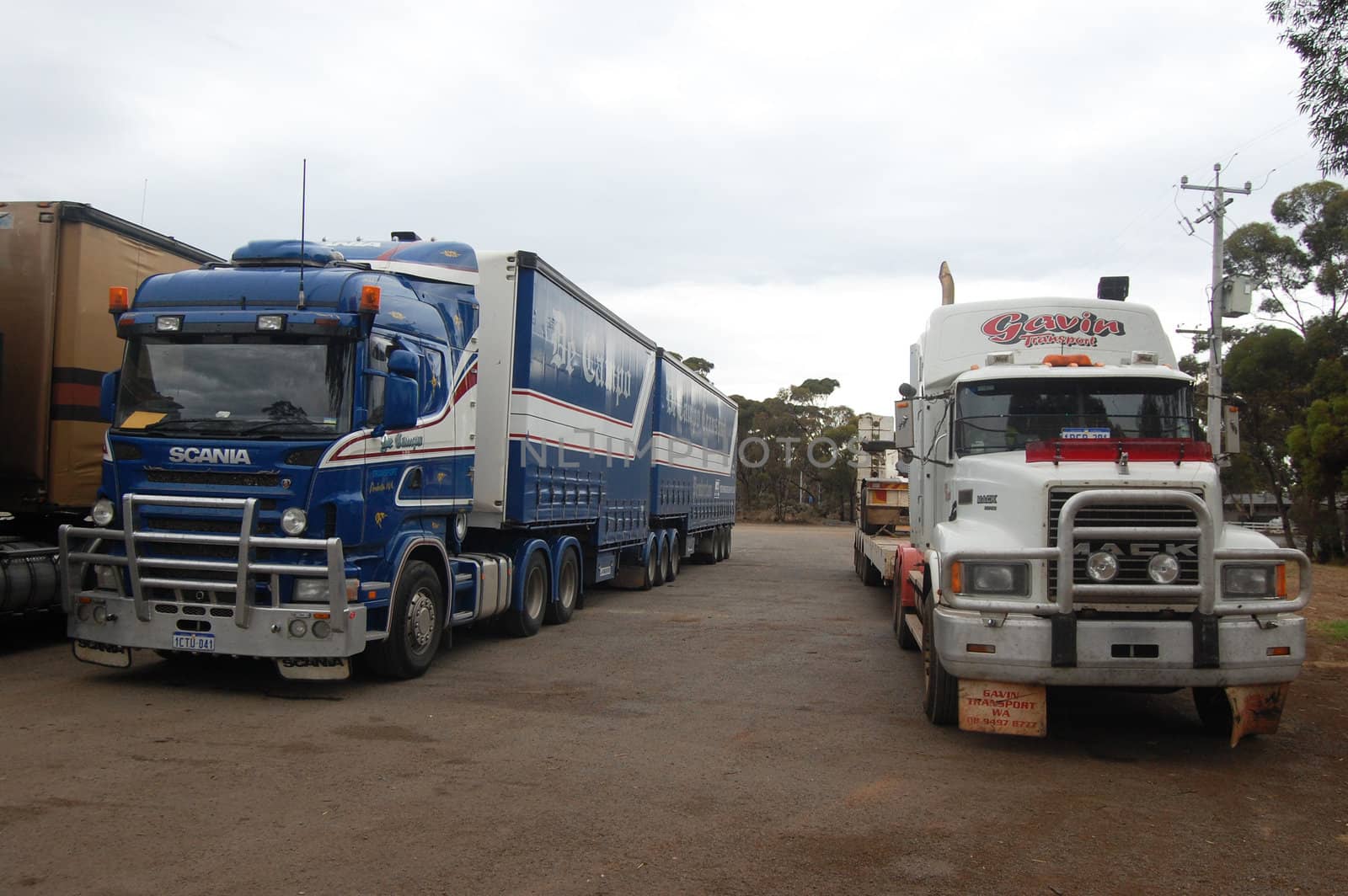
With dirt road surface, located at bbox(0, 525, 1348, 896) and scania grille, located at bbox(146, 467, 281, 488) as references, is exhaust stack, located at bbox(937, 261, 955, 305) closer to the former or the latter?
dirt road surface, located at bbox(0, 525, 1348, 896)

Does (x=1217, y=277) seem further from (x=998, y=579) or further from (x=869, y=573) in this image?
(x=998, y=579)

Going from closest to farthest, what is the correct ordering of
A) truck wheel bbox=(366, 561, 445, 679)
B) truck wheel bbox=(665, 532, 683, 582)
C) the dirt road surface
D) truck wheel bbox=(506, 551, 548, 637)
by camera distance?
the dirt road surface < truck wheel bbox=(366, 561, 445, 679) < truck wheel bbox=(506, 551, 548, 637) < truck wheel bbox=(665, 532, 683, 582)

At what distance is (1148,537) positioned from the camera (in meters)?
6.23

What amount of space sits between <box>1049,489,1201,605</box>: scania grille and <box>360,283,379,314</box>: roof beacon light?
5254mm

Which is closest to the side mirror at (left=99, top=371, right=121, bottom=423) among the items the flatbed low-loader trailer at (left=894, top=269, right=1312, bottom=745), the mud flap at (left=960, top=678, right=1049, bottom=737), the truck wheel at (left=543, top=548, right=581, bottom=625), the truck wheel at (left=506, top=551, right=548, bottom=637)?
the truck wheel at (left=506, top=551, right=548, bottom=637)

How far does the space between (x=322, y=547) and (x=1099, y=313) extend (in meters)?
6.77

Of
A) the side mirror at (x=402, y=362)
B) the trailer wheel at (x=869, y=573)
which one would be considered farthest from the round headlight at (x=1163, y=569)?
the trailer wheel at (x=869, y=573)

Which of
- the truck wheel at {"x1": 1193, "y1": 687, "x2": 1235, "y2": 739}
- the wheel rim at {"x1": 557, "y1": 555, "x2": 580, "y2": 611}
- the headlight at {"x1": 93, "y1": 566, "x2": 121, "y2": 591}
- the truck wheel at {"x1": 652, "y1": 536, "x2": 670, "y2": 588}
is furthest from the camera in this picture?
the truck wheel at {"x1": 652, "y1": 536, "x2": 670, "y2": 588}

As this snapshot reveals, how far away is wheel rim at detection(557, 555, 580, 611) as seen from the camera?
12.5 metres

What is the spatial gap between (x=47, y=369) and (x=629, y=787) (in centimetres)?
747

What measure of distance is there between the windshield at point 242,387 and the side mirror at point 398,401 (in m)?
0.31

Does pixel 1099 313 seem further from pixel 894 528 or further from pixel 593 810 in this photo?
pixel 894 528

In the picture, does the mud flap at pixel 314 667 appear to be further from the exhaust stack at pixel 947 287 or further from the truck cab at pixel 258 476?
the exhaust stack at pixel 947 287

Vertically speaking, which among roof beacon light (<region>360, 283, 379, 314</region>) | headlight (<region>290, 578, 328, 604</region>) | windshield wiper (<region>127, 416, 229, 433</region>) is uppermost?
roof beacon light (<region>360, 283, 379, 314</region>)
